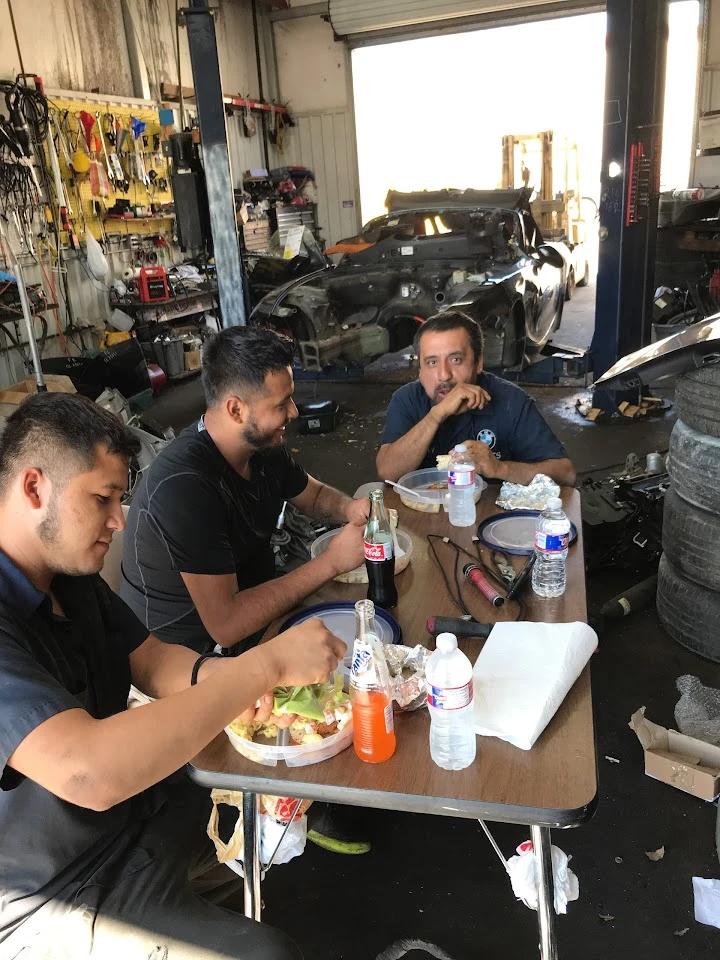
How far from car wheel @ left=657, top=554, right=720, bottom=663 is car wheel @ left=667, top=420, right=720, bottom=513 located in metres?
0.39

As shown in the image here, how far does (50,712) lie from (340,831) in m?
1.44

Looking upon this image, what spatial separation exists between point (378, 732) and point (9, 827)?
2.20 feet

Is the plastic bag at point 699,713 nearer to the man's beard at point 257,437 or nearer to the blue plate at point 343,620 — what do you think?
the blue plate at point 343,620

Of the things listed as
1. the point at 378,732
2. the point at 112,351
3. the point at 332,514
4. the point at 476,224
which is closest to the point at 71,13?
the point at 112,351

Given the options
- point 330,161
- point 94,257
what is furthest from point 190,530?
point 330,161

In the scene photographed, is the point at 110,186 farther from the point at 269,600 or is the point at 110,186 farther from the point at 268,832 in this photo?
the point at 268,832

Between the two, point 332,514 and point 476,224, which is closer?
point 332,514

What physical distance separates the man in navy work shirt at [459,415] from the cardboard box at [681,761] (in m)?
0.99

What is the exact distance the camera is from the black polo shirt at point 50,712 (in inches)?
44.9

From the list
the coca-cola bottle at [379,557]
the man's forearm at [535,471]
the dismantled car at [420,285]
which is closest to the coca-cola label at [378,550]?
the coca-cola bottle at [379,557]

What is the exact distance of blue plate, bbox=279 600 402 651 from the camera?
169cm

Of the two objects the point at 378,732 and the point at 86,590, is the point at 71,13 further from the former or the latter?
the point at 378,732

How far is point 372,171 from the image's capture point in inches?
493

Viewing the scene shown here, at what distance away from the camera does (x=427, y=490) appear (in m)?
2.58
